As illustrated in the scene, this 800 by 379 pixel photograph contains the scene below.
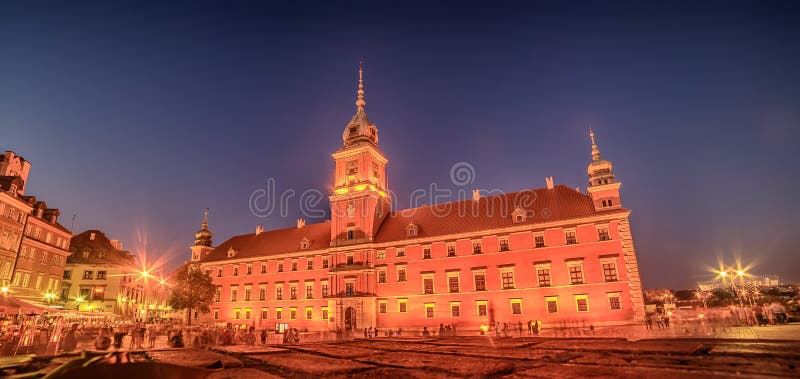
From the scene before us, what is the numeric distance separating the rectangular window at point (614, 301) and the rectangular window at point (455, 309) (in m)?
14.4

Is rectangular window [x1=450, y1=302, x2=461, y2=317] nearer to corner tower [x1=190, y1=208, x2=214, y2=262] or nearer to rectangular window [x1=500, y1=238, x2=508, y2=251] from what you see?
rectangular window [x1=500, y1=238, x2=508, y2=251]

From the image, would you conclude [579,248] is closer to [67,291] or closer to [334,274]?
[334,274]

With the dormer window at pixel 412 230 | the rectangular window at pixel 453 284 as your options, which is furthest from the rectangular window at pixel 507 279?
the dormer window at pixel 412 230

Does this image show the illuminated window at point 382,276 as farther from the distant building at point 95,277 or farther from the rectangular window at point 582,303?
the distant building at point 95,277

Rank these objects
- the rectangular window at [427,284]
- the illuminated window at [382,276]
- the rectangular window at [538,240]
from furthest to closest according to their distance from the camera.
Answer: the illuminated window at [382,276] → the rectangular window at [427,284] → the rectangular window at [538,240]

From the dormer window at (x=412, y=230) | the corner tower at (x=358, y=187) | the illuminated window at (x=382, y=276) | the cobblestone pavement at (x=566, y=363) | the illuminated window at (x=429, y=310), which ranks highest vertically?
the corner tower at (x=358, y=187)

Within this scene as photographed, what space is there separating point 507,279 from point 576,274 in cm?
666

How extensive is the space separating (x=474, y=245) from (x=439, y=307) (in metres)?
7.81

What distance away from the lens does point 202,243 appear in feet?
219

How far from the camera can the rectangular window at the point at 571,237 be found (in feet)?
128

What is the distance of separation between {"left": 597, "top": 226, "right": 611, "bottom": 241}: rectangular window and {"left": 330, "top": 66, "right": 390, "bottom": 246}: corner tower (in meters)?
25.7

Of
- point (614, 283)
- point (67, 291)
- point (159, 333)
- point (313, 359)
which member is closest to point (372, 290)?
point (159, 333)

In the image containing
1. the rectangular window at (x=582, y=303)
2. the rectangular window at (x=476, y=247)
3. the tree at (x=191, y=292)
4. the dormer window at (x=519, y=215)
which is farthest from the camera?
the tree at (x=191, y=292)

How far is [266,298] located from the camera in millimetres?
54844
